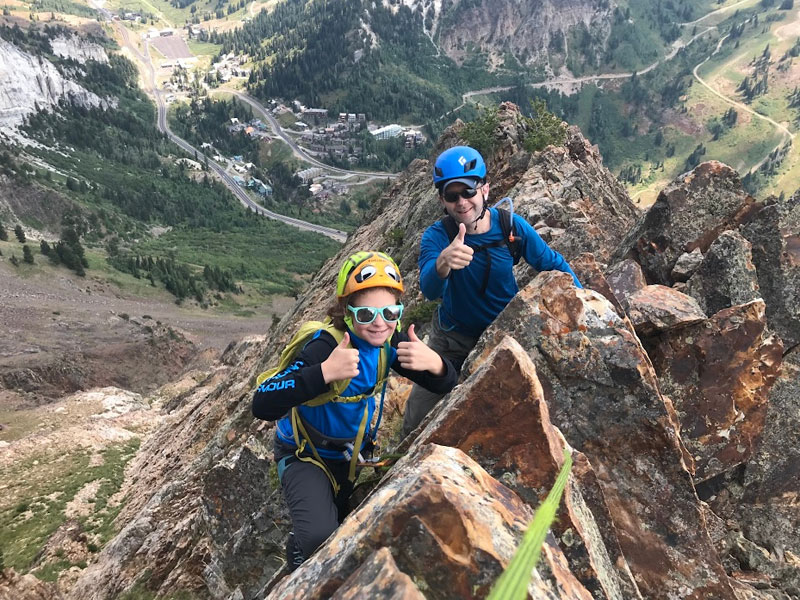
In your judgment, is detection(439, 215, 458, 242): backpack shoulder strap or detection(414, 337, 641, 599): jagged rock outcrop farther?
detection(439, 215, 458, 242): backpack shoulder strap

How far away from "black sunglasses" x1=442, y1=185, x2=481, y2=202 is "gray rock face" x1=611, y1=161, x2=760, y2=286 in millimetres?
8275

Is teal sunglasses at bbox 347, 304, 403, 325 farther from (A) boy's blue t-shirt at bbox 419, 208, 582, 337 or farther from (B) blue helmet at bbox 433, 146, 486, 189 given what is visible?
(B) blue helmet at bbox 433, 146, 486, 189

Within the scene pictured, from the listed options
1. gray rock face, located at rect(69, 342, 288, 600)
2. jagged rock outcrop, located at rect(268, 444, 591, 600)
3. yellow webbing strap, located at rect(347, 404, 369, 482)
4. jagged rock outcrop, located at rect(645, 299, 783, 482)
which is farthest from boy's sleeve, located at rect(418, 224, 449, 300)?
gray rock face, located at rect(69, 342, 288, 600)

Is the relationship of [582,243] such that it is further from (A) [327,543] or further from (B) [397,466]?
(A) [327,543]

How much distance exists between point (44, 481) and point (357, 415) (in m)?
36.7

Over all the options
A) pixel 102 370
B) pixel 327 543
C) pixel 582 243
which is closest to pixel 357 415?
pixel 327 543

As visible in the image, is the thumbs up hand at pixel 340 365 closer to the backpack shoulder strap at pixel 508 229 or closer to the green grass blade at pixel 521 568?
the green grass blade at pixel 521 568

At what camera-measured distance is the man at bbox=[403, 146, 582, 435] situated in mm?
7219

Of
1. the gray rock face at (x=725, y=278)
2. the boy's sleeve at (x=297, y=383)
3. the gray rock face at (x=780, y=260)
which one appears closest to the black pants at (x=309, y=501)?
the boy's sleeve at (x=297, y=383)

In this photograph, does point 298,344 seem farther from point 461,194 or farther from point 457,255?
point 461,194

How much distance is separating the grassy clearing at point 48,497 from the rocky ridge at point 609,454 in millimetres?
11344

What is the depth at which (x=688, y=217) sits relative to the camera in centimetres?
1388

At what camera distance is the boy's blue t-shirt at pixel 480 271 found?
7621 mm

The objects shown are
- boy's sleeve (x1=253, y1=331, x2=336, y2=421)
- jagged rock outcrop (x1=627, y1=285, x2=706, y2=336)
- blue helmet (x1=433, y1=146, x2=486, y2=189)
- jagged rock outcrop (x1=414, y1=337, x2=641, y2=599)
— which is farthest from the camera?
jagged rock outcrop (x1=627, y1=285, x2=706, y2=336)
